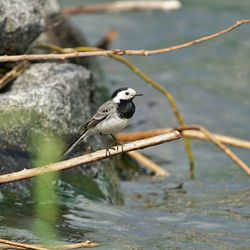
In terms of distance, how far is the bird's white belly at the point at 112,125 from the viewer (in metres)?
6.21

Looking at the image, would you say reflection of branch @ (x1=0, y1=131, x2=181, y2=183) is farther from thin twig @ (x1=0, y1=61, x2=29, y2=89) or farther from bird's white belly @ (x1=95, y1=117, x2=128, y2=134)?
thin twig @ (x1=0, y1=61, x2=29, y2=89)

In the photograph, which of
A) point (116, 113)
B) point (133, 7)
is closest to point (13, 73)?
point (116, 113)

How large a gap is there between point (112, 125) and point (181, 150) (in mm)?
4115

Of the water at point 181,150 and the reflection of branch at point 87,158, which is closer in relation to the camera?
the reflection of branch at point 87,158

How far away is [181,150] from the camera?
33.7 ft

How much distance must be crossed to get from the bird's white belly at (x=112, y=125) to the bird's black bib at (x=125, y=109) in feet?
0.11

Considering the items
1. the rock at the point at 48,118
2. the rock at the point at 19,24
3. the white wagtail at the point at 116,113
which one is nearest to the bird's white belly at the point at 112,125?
the white wagtail at the point at 116,113

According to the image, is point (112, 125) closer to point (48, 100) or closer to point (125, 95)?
point (125, 95)

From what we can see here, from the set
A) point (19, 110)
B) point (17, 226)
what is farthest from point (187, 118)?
point (17, 226)

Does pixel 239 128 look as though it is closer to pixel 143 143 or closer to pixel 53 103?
pixel 53 103

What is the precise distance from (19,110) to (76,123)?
665 mm

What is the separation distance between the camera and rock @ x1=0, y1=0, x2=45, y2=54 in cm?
741

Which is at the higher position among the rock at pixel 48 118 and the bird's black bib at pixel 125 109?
the rock at pixel 48 118

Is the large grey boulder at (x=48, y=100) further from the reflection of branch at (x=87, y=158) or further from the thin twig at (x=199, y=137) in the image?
the reflection of branch at (x=87, y=158)
